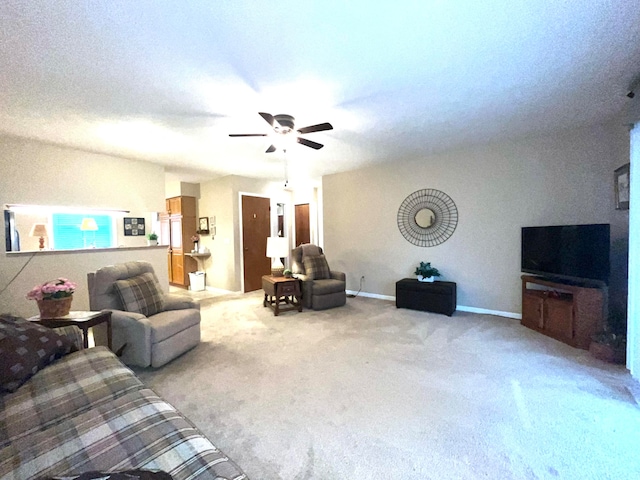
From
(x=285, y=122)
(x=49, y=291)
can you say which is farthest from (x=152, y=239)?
(x=285, y=122)

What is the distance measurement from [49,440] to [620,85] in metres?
4.50

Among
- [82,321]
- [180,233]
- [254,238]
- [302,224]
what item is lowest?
[82,321]

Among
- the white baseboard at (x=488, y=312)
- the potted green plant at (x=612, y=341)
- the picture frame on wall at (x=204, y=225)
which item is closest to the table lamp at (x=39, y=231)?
the picture frame on wall at (x=204, y=225)

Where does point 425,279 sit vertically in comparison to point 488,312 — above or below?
above

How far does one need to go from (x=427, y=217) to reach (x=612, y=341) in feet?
8.85

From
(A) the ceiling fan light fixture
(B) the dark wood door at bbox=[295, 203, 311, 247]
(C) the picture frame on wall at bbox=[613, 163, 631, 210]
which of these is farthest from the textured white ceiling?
(B) the dark wood door at bbox=[295, 203, 311, 247]

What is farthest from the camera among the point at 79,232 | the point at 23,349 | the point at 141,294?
the point at 79,232

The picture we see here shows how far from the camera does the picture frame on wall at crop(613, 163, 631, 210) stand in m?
2.92

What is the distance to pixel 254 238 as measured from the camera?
6406 millimetres

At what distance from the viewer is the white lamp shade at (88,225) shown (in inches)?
163

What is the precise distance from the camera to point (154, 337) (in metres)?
2.66

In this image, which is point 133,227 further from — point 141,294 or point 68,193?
point 141,294

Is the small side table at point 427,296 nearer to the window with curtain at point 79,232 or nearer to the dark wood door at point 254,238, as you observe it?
the dark wood door at point 254,238

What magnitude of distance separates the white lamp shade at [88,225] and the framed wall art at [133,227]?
44 cm
